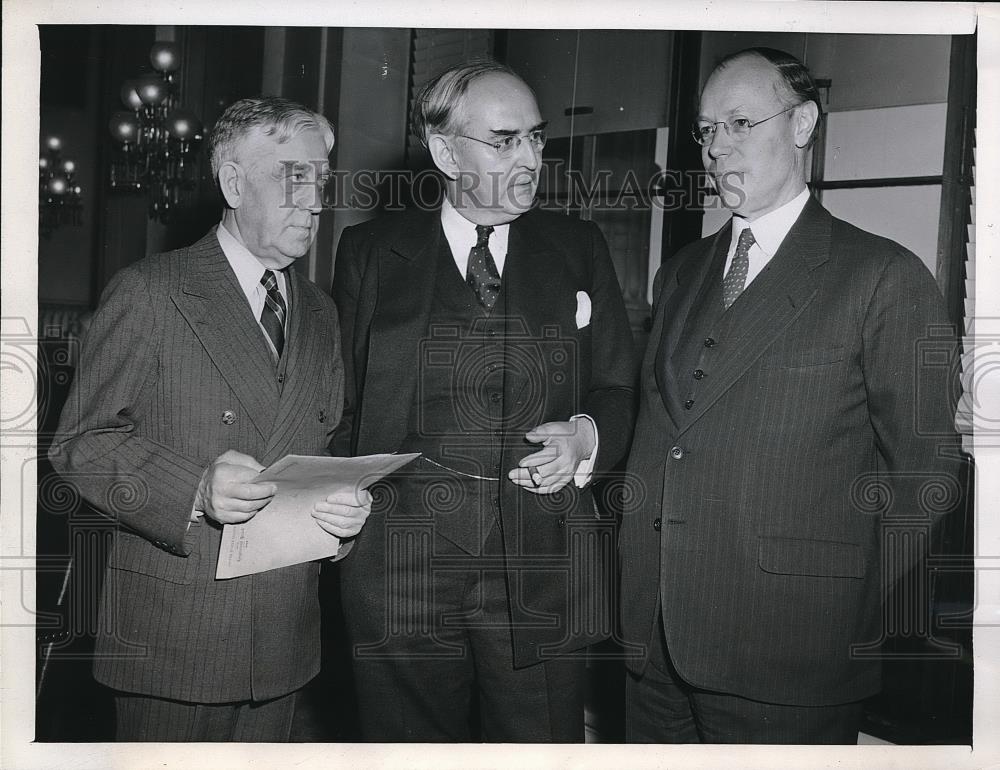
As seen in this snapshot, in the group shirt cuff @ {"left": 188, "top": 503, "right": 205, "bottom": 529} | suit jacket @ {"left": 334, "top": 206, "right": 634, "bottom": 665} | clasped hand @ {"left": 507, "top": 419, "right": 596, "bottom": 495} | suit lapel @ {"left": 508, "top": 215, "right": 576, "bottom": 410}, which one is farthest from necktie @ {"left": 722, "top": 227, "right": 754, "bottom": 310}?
shirt cuff @ {"left": 188, "top": 503, "right": 205, "bottom": 529}

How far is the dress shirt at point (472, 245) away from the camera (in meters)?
2.27

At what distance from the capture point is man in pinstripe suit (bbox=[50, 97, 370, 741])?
2.05 meters

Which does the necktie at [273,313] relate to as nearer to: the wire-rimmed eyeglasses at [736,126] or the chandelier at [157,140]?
the chandelier at [157,140]

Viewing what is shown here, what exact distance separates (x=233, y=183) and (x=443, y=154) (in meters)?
0.51

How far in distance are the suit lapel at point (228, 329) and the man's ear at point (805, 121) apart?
1.37m

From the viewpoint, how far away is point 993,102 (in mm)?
2307

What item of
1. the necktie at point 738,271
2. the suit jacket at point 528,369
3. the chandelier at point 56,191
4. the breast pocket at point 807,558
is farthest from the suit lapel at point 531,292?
the chandelier at point 56,191

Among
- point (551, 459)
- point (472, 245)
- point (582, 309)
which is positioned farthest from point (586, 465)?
point (472, 245)

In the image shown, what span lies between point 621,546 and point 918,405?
78cm

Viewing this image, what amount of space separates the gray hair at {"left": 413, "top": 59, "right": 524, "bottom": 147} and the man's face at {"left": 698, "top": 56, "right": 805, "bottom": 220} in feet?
1.62

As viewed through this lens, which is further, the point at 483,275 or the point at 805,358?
the point at 483,275

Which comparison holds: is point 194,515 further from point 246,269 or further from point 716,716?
point 716,716

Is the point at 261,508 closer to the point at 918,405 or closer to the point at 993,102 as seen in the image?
the point at 918,405

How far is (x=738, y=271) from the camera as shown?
7.23 ft
